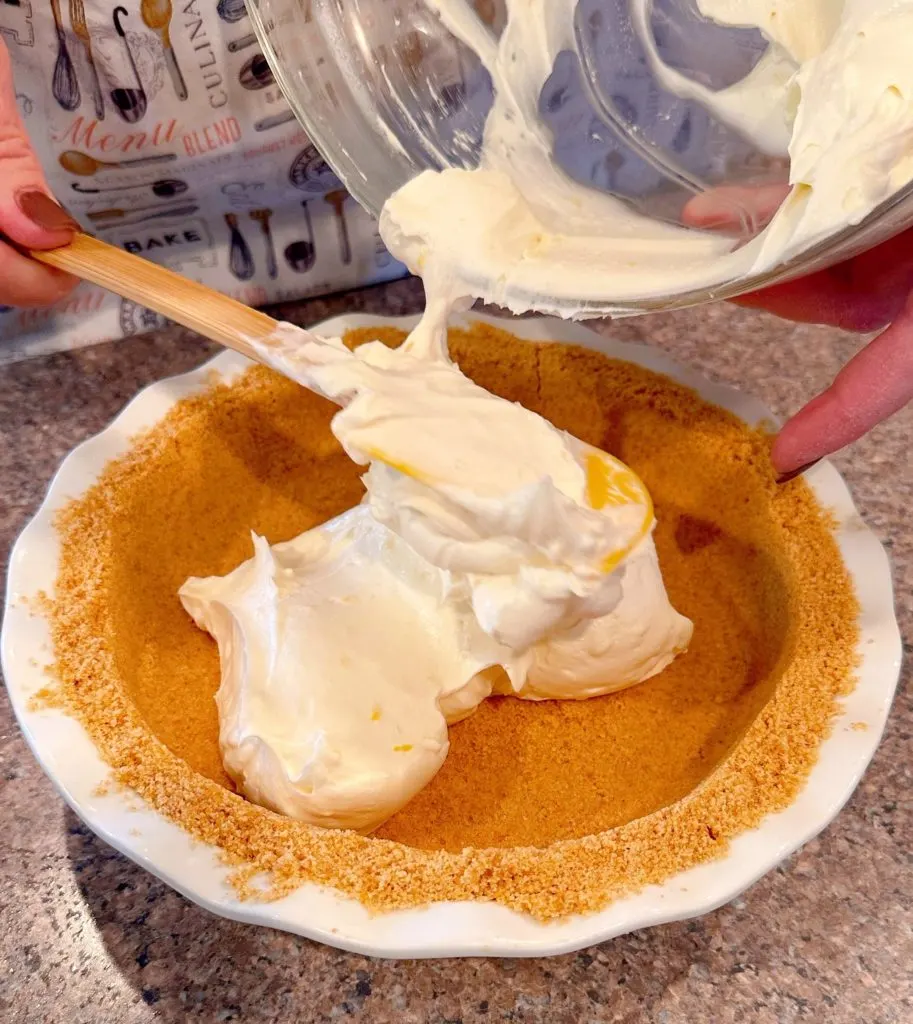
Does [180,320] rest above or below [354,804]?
above

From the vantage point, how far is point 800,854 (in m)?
0.73

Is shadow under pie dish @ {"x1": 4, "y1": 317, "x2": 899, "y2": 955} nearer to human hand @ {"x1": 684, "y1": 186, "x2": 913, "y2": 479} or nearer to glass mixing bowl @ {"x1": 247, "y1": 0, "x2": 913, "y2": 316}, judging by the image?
human hand @ {"x1": 684, "y1": 186, "x2": 913, "y2": 479}

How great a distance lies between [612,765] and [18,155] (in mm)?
680

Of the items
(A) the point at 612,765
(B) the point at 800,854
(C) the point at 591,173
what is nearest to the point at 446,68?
(C) the point at 591,173

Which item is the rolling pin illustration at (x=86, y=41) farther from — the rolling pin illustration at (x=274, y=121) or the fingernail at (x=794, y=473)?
the fingernail at (x=794, y=473)

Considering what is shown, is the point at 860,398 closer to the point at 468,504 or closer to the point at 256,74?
the point at 468,504

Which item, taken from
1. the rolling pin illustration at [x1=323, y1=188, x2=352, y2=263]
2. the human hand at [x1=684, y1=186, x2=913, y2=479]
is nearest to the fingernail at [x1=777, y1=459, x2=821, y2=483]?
the human hand at [x1=684, y1=186, x2=913, y2=479]

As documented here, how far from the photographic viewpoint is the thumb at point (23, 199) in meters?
0.69

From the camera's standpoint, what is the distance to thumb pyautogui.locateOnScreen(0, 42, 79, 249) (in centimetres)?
69

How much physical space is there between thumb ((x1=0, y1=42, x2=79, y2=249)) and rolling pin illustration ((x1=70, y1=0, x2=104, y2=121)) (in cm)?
13

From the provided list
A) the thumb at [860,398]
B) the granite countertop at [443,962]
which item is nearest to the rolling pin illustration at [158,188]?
the granite countertop at [443,962]

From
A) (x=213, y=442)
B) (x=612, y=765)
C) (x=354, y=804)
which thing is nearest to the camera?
(x=354, y=804)

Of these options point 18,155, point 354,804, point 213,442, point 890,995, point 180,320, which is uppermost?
point 18,155

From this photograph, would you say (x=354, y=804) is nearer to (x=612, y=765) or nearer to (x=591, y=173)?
(x=612, y=765)
